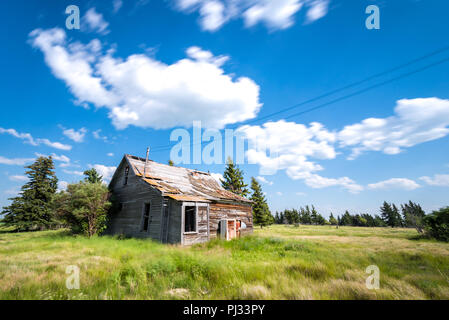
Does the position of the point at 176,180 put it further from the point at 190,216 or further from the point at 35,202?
the point at 35,202

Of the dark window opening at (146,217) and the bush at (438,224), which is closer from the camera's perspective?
the dark window opening at (146,217)

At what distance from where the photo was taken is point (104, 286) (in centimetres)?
434

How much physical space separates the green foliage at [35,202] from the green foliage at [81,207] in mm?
15607

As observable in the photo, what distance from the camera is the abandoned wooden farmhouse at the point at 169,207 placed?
37.5ft

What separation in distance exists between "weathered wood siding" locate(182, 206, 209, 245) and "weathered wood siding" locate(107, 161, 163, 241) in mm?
2084

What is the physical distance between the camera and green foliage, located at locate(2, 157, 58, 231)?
22594 millimetres

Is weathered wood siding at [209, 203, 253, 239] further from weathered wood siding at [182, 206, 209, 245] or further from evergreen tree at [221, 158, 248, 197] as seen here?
evergreen tree at [221, 158, 248, 197]

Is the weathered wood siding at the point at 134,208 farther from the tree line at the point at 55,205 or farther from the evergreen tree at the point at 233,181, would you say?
the evergreen tree at the point at 233,181

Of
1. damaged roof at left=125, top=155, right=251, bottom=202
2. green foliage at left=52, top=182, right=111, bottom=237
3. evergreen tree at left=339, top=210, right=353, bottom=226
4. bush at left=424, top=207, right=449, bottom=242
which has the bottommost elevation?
evergreen tree at left=339, top=210, right=353, bottom=226
